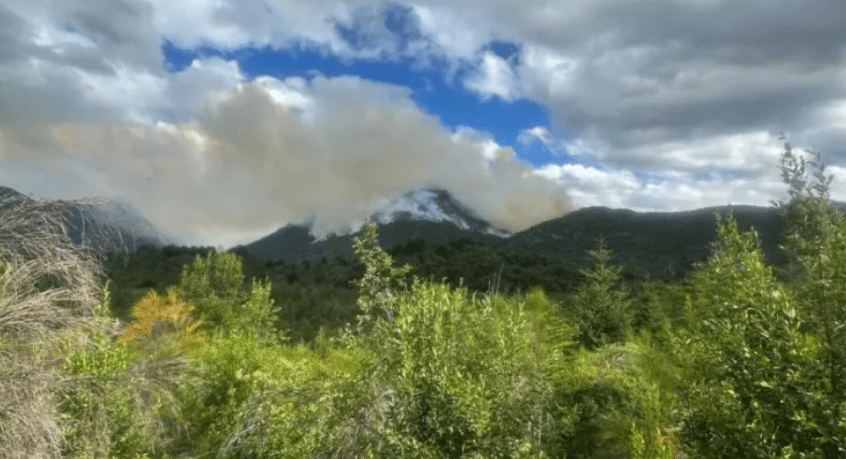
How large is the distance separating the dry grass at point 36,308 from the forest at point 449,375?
0.04 meters

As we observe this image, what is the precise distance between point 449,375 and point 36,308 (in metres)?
8.61

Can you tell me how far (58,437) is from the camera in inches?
405

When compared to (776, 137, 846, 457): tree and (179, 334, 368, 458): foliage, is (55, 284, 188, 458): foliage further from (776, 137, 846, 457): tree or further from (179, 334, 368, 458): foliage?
(776, 137, 846, 457): tree

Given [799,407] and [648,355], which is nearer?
[799,407]

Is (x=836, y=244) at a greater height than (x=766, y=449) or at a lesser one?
greater

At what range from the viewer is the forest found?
10789mm

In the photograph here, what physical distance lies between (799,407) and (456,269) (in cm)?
11694

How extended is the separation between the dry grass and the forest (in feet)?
0.13

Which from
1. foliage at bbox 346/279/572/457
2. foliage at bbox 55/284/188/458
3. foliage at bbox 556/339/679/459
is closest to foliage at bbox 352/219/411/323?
foliage at bbox 346/279/572/457

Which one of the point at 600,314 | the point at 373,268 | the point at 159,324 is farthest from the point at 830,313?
the point at 159,324

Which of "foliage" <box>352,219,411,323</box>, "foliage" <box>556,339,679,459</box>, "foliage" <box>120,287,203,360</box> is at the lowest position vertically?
"foliage" <box>556,339,679,459</box>

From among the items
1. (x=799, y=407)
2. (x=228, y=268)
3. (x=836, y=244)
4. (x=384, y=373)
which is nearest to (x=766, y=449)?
(x=799, y=407)

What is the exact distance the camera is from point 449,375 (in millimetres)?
15500

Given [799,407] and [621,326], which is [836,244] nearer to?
[799,407]
